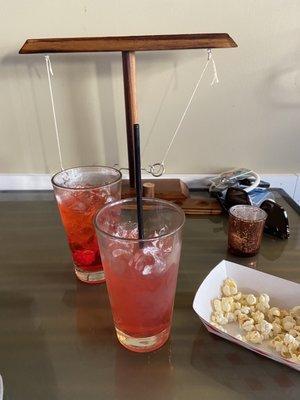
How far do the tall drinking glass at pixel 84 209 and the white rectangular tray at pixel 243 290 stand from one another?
194 mm

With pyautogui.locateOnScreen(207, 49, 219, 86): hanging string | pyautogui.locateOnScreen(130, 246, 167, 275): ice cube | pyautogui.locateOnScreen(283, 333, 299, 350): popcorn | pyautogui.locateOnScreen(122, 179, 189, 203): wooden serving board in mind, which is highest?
pyautogui.locateOnScreen(207, 49, 219, 86): hanging string

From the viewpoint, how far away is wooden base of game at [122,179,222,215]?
2.89 feet

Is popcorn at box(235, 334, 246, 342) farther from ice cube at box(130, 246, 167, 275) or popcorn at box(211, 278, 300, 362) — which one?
ice cube at box(130, 246, 167, 275)

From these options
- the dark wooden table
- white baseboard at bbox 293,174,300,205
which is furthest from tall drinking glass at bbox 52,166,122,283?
white baseboard at bbox 293,174,300,205

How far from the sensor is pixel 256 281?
589mm

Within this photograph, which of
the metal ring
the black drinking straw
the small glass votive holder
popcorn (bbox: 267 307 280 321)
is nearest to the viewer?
the black drinking straw

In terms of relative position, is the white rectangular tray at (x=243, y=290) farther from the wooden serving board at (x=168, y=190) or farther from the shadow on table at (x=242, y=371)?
the wooden serving board at (x=168, y=190)

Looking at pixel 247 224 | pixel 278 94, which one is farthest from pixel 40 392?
pixel 278 94

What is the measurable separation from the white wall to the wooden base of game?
0.09 m

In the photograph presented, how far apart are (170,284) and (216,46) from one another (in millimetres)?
530

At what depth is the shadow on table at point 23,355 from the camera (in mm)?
455

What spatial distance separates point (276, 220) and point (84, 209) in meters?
0.43

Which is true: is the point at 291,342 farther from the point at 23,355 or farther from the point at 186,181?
the point at 186,181

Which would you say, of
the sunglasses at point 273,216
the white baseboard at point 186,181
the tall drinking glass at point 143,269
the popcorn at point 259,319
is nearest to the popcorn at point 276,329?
the popcorn at point 259,319
